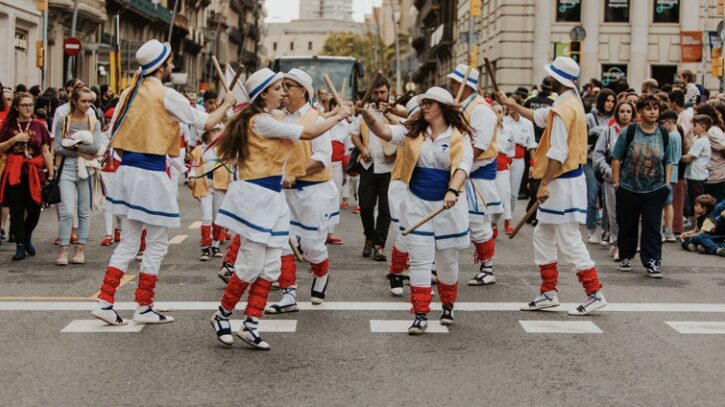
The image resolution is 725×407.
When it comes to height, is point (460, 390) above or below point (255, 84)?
below

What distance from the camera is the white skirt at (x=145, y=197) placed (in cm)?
812

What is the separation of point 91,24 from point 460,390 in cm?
4117

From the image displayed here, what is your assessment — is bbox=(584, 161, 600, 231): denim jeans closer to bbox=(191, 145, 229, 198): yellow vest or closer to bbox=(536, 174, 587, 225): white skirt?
bbox=(191, 145, 229, 198): yellow vest

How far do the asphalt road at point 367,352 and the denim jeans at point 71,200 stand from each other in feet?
2.69

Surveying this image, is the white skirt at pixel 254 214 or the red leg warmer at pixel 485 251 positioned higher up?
the white skirt at pixel 254 214

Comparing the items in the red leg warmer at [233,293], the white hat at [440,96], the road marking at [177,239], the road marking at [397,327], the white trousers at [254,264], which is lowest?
the road marking at [397,327]

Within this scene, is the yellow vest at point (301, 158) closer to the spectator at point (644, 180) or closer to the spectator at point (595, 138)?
the spectator at point (644, 180)

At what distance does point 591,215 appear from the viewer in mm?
14812

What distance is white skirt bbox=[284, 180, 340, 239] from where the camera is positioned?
30.5ft

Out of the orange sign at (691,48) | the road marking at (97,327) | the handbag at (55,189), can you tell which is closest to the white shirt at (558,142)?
the road marking at (97,327)

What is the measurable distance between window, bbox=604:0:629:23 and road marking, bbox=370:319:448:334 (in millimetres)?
32916

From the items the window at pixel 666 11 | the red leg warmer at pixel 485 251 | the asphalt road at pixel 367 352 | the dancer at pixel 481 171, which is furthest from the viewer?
the window at pixel 666 11

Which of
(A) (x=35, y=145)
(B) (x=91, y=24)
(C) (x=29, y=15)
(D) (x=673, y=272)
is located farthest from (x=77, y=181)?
(B) (x=91, y=24)

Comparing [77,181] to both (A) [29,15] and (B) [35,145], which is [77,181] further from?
(A) [29,15]
